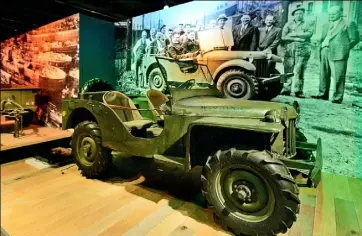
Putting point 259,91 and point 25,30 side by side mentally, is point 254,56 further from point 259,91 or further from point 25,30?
point 25,30

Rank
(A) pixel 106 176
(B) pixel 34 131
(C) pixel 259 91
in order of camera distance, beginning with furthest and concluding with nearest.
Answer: (B) pixel 34 131 → (C) pixel 259 91 → (A) pixel 106 176

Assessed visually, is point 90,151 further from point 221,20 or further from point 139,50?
point 221,20

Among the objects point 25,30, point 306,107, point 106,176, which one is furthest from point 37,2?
point 306,107

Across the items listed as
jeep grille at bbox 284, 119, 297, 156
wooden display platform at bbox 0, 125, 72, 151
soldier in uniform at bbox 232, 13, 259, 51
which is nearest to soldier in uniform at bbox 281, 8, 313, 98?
soldier in uniform at bbox 232, 13, 259, 51

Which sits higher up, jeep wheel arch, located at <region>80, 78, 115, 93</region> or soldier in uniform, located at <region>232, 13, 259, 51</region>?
soldier in uniform, located at <region>232, 13, 259, 51</region>

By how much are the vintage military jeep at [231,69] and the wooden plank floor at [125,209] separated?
127 cm

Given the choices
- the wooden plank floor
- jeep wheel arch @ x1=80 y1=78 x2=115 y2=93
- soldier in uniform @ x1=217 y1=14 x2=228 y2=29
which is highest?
soldier in uniform @ x1=217 y1=14 x2=228 y2=29

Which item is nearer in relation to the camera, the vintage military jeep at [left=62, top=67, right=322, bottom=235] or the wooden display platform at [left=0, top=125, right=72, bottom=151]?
the vintage military jeep at [left=62, top=67, right=322, bottom=235]

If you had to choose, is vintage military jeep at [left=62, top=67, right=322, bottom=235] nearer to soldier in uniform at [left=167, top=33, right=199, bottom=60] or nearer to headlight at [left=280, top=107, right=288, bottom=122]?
headlight at [left=280, top=107, right=288, bottom=122]

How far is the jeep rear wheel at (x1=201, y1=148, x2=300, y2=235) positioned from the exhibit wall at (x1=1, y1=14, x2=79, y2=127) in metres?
2.65

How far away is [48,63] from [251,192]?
3.58m

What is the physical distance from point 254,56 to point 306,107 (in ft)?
3.01

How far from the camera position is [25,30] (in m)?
4.59

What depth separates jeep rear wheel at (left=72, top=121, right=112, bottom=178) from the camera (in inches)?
115
